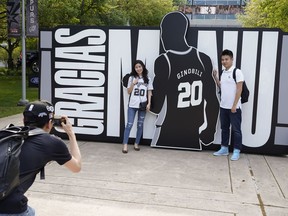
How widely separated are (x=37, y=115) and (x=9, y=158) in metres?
0.45

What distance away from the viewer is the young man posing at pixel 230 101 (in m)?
6.51

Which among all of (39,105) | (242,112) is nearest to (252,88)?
(242,112)

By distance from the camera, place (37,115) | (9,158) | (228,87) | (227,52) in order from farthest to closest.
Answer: (228,87) < (227,52) < (37,115) < (9,158)

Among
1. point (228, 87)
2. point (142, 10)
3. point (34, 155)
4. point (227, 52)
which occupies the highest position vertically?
point (142, 10)

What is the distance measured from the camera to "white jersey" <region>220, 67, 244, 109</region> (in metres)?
6.57

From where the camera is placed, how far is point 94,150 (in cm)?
722

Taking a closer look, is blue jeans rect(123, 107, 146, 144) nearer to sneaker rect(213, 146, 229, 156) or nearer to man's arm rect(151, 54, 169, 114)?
man's arm rect(151, 54, 169, 114)

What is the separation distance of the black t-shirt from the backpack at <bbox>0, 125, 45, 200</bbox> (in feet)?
0.27

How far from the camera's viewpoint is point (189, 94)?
23.8 feet

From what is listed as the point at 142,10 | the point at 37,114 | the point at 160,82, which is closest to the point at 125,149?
the point at 160,82

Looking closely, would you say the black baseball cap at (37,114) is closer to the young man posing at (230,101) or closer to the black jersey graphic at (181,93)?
the young man posing at (230,101)

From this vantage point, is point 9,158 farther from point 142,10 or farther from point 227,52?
point 142,10

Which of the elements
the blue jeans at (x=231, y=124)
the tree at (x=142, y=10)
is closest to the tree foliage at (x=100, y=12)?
the tree at (x=142, y=10)

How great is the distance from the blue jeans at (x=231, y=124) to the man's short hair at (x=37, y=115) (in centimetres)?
467
